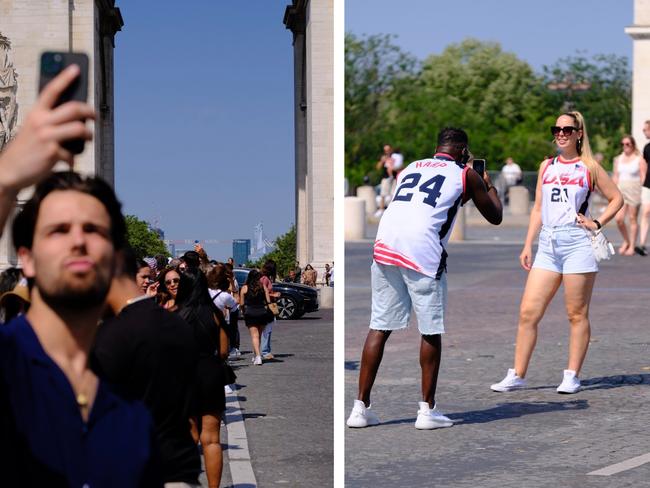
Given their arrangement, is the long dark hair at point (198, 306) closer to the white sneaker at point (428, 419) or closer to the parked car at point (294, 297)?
the parked car at point (294, 297)

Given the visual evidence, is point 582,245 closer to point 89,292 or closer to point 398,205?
point 398,205

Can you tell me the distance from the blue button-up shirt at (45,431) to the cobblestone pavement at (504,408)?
5.06 m

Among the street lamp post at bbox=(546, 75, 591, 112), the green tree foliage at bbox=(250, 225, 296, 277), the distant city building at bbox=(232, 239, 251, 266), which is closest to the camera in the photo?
the distant city building at bbox=(232, 239, 251, 266)

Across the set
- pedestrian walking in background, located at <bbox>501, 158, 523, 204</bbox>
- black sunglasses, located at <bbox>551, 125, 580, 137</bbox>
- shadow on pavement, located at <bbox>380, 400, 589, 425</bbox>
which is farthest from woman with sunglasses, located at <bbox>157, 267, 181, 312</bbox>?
pedestrian walking in background, located at <bbox>501, 158, 523, 204</bbox>

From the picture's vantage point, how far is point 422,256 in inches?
339

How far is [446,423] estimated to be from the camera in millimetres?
8680

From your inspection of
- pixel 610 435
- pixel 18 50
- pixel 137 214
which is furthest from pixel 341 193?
pixel 610 435

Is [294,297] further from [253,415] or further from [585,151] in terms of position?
[585,151]

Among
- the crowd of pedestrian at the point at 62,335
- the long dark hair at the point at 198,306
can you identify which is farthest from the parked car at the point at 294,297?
the crowd of pedestrian at the point at 62,335

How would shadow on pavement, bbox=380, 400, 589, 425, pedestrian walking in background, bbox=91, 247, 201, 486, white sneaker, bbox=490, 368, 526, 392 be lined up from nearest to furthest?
pedestrian walking in background, bbox=91, 247, 201, 486 < shadow on pavement, bbox=380, 400, 589, 425 < white sneaker, bbox=490, 368, 526, 392

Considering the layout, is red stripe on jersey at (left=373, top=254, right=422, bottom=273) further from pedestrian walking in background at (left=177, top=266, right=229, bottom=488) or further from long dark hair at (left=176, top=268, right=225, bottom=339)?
long dark hair at (left=176, top=268, right=225, bottom=339)

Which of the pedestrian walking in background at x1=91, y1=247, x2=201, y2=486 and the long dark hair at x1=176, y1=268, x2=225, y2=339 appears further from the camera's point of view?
the long dark hair at x1=176, y1=268, x2=225, y2=339

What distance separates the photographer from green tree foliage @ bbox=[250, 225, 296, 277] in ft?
12.0

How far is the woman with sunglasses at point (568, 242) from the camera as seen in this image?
983 centimetres
